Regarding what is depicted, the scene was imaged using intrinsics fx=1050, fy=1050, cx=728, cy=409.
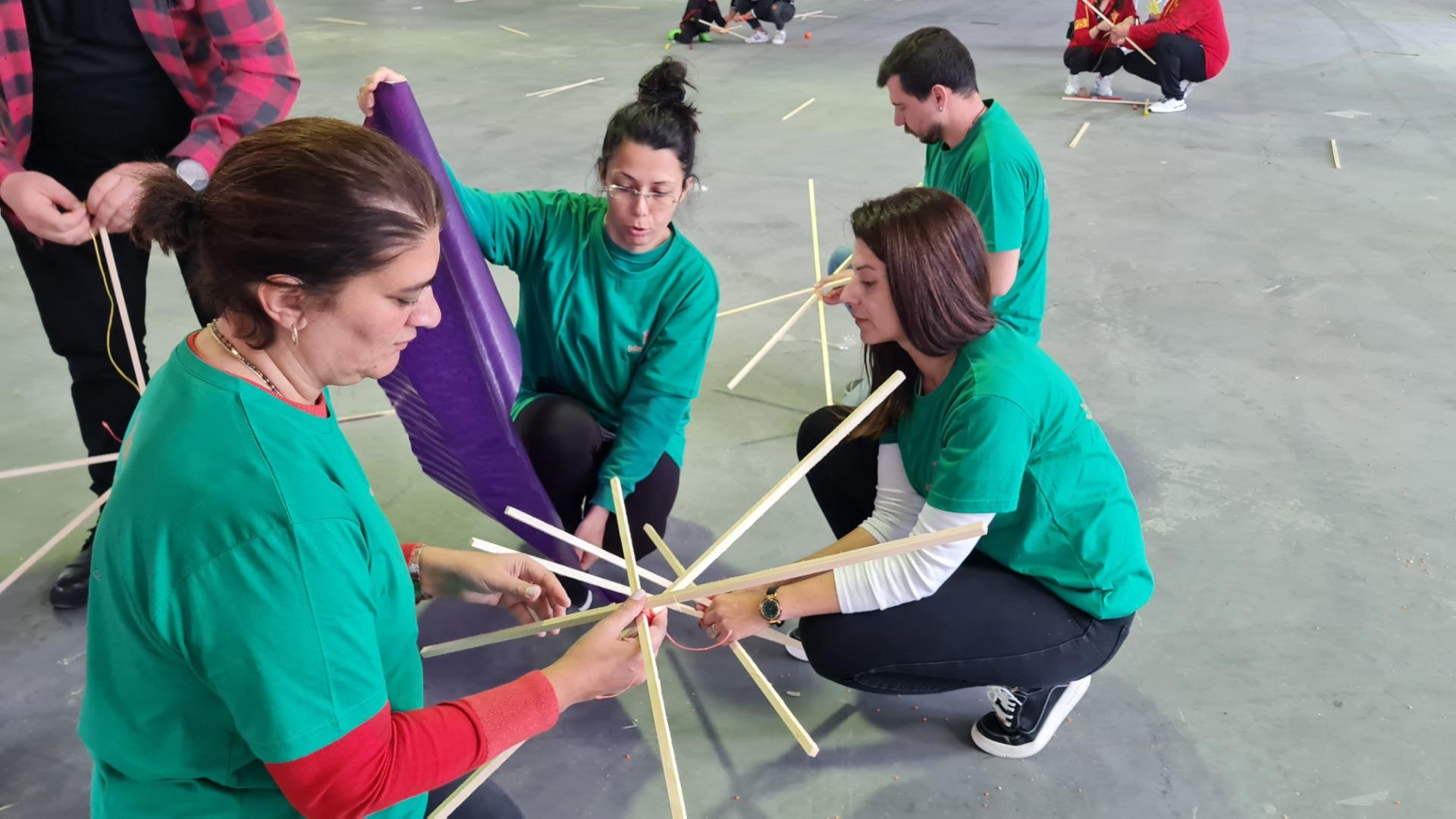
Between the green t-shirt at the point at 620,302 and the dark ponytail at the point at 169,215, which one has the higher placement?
the dark ponytail at the point at 169,215

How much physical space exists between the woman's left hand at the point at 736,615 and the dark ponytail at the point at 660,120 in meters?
Result: 0.82

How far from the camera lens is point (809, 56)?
791cm

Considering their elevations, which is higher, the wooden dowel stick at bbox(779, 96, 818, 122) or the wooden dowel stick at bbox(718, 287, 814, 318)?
the wooden dowel stick at bbox(718, 287, 814, 318)

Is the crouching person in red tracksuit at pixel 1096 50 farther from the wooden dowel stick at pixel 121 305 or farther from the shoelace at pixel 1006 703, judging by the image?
the wooden dowel stick at pixel 121 305

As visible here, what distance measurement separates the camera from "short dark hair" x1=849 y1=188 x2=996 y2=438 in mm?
1633

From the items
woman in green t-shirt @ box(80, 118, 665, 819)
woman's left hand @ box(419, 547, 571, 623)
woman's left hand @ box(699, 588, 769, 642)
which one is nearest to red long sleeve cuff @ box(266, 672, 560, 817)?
woman in green t-shirt @ box(80, 118, 665, 819)

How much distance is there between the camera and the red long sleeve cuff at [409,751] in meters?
1.03

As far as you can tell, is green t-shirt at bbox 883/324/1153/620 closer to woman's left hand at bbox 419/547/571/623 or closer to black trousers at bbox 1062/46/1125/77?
woman's left hand at bbox 419/547/571/623

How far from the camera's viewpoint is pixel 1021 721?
72.4 inches

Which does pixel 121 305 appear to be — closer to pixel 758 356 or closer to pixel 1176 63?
pixel 758 356

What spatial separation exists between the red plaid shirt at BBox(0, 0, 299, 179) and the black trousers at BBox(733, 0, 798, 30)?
6784 mm

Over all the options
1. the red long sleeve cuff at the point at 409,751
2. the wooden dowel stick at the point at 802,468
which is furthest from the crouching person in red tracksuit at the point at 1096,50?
the red long sleeve cuff at the point at 409,751

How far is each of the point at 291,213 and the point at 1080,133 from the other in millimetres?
5621

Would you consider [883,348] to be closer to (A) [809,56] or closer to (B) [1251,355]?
(B) [1251,355]
